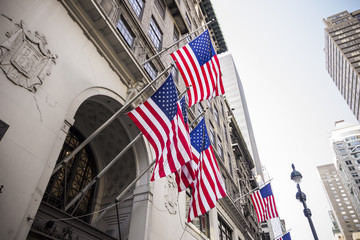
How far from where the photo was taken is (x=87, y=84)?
336 inches

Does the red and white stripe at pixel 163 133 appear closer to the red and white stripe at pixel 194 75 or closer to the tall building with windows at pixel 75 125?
the tall building with windows at pixel 75 125

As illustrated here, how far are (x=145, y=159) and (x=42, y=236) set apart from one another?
5.35 metres

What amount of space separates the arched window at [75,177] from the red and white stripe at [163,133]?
4.13 meters

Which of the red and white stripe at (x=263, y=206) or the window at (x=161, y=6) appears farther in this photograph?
the window at (x=161, y=6)

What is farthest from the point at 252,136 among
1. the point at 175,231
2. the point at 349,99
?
the point at 175,231

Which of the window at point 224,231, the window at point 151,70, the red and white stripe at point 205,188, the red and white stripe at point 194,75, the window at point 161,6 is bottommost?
the red and white stripe at point 205,188

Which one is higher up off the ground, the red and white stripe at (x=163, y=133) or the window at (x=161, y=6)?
the window at (x=161, y=6)

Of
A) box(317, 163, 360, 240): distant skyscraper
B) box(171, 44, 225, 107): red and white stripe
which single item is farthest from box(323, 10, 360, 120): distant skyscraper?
box(171, 44, 225, 107): red and white stripe

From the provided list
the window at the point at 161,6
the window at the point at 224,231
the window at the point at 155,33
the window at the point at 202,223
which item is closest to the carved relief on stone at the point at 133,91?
the window at the point at 155,33

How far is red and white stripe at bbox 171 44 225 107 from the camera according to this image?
9.38 m

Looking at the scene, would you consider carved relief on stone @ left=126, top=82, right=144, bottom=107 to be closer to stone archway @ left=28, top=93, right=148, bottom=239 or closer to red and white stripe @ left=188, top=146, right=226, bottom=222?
stone archway @ left=28, top=93, right=148, bottom=239

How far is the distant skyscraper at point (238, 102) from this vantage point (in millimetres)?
109062

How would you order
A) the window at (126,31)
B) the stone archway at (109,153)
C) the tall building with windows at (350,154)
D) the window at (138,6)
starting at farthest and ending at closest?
the tall building with windows at (350,154) < the window at (138,6) < the window at (126,31) < the stone archway at (109,153)

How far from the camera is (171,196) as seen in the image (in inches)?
467
